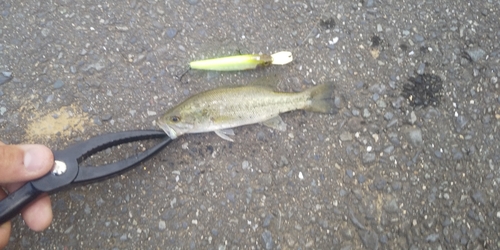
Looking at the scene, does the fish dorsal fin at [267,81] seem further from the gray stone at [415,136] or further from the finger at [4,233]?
the finger at [4,233]

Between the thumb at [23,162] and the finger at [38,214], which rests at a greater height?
the thumb at [23,162]

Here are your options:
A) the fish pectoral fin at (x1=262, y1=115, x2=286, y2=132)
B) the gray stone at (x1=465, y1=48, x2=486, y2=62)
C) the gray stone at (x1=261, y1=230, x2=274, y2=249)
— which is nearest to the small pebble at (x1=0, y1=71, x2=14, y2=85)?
the fish pectoral fin at (x1=262, y1=115, x2=286, y2=132)

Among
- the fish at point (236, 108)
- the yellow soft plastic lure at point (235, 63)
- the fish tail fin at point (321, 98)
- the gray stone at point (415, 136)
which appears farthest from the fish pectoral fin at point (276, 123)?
the gray stone at point (415, 136)

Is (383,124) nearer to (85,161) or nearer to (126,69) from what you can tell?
(126,69)

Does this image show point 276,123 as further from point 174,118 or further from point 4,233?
point 4,233

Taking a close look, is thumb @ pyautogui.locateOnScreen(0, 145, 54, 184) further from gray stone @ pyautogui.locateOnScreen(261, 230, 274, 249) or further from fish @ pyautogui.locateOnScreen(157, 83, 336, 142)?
gray stone @ pyautogui.locateOnScreen(261, 230, 274, 249)

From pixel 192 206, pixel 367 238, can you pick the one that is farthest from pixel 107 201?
pixel 367 238
